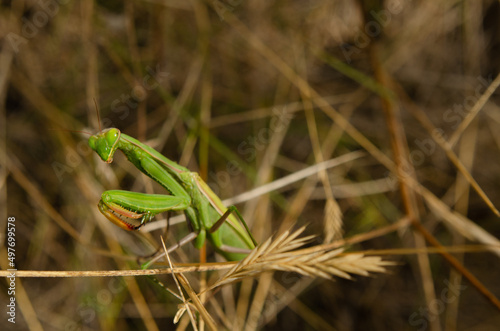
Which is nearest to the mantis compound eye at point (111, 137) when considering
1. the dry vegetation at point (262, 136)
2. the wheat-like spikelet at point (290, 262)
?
the wheat-like spikelet at point (290, 262)

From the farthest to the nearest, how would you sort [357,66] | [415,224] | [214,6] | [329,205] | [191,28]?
1. [357,66]
2. [191,28]
3. [214,6]
4. [415,224]
5. [329,205]

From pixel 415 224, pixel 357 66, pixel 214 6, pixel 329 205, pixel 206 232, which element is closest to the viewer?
pixel 206 232

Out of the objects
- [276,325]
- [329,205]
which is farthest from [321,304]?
[329,205]

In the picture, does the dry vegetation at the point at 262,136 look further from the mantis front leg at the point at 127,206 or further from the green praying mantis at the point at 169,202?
the mantis front leg at the point at 127,206

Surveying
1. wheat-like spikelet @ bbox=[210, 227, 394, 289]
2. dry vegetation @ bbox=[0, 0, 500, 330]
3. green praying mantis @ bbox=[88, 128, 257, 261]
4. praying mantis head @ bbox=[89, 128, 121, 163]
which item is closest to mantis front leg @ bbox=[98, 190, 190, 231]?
green praying mantis @ bbox=[88, 128, 257, 261]

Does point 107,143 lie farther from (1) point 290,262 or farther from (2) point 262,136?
(2) point 262,136

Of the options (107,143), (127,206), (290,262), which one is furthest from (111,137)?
(290,262)

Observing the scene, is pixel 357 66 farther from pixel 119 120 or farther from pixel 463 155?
pixel 119 120
